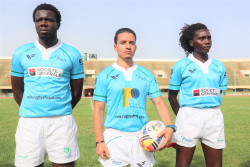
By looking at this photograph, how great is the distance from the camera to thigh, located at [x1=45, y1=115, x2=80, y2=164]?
3350 millimetres

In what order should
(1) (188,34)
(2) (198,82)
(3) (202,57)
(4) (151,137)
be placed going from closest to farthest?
(4) (151,137), (2) (198,82), (3) (202,57), (1) (188,34)

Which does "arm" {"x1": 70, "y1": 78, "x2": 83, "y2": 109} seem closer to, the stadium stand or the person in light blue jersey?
the person in light blue jersey

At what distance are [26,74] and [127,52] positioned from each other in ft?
4.56

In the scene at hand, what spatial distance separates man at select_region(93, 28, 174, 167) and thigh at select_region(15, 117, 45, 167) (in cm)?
77

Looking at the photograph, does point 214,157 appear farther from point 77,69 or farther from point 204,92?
point 77,69

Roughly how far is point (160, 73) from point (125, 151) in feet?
193

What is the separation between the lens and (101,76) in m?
3.29

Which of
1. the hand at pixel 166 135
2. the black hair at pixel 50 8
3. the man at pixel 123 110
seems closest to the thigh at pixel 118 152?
the man at pixel 123 110

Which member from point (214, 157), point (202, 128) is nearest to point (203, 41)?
point (202, 128)

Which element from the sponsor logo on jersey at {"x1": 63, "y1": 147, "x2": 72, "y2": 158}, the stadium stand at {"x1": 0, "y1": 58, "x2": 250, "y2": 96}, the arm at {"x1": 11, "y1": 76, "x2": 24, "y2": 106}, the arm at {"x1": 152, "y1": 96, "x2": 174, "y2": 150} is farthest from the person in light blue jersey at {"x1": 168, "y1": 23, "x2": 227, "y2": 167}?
the stadium stand at {"x1": 0, "y1": 58, "x2": 250, "y2": 96}

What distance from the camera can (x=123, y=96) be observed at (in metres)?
3.21

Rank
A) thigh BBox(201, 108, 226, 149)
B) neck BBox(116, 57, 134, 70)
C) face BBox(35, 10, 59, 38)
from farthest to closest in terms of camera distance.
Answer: thigh BBox(201, 108, 226, 149) < face BBox(35, 10, 59, 38) < neck BBox(116, 57, 134, 70)

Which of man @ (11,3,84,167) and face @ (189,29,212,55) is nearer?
man @ (11,3,84,167)

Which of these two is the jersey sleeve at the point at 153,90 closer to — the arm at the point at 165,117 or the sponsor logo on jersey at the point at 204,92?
the arm at the point at 165,117
